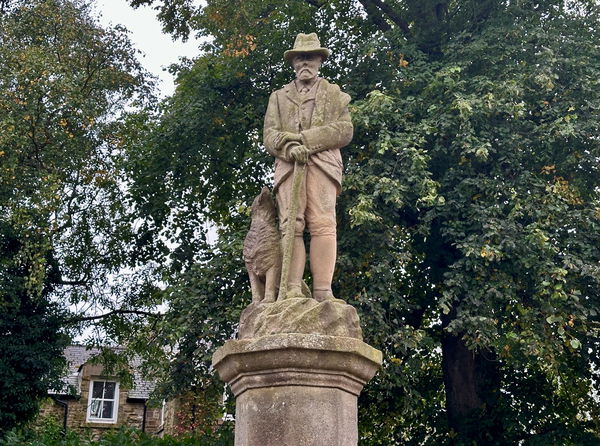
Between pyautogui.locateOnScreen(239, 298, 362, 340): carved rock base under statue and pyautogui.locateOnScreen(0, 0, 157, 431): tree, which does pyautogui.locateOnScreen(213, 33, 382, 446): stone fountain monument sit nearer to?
pyautogui.locateOnScreen(239, 298, 362, 340): carved rock base under statue

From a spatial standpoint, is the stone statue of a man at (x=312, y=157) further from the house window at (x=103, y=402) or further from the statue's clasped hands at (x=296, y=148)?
the house window at (x=103, y=402)

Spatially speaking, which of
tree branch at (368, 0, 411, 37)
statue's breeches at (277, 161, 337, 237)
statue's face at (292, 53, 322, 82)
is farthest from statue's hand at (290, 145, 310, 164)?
tree branch at (368, 0, 411, 37)

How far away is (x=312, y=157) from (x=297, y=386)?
1948 mm

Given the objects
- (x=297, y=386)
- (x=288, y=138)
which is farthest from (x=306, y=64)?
(x=297, y=386)

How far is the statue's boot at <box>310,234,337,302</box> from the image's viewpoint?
7.54 metres

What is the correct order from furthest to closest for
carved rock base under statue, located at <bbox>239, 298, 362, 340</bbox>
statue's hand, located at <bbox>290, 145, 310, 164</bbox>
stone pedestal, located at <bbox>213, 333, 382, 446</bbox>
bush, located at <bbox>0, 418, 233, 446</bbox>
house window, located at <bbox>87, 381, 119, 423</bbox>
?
house window, located at <bbox>87, 381, 119, 423</bbox> < bush, located at <bbox>0, 418, 233, 446</bbox> < statue's hand, located at <bbox>290, 145, 310, 164</bbox> < carved rock base under statue, located at <bbox>239, 298, 362, 340</bbox> < stone pedestal, located at <bbox>213, 333, 382, 446</bbox>

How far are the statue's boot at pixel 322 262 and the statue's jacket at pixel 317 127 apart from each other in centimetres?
53

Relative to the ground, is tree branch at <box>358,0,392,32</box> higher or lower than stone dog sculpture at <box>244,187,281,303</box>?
higher

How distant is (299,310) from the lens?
706cm

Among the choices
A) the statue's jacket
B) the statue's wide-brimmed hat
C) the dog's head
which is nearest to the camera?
the statue's jacket

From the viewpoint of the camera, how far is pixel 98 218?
1905 cm

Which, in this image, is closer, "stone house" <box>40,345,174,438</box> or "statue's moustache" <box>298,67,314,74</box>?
"statue's moustache" <box>298,67,314,74</box>

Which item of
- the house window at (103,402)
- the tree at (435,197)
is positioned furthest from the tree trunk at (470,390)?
the house window at (103,402)

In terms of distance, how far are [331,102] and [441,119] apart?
7384mm
